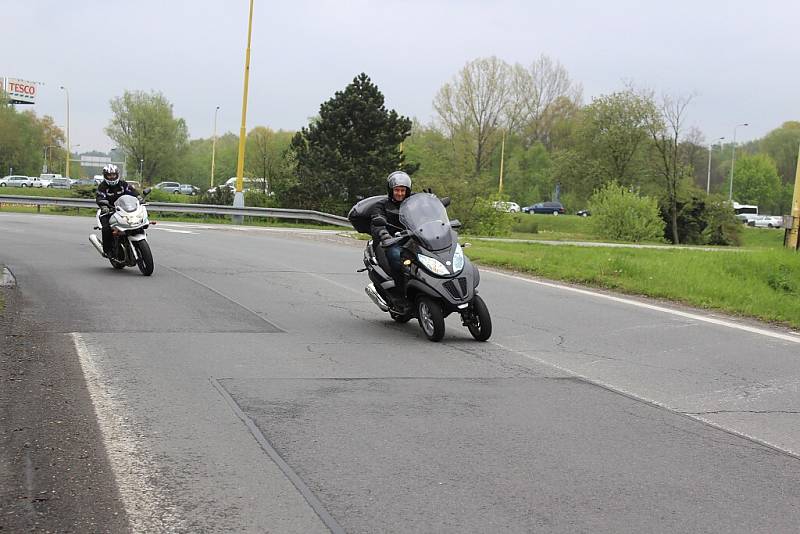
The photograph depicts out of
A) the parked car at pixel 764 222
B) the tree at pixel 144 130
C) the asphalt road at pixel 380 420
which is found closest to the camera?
the asphalt road at pixel 380 420

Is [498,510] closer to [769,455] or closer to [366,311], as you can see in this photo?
[769,455]

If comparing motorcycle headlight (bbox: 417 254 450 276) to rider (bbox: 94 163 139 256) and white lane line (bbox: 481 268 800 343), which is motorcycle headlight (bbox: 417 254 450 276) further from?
rider (bbox: 94 163 139 256)

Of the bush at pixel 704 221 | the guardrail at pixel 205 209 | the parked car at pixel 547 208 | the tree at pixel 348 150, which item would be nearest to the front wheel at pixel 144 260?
the guardrail at pixel 205 209

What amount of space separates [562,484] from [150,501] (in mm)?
2112

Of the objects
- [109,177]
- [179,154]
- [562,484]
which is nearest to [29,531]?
[562,484]

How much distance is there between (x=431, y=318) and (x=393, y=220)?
144cm

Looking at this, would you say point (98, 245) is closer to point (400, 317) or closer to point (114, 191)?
point (114, 191)

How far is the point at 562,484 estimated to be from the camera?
503cm

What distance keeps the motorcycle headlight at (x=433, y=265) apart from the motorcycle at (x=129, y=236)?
20.4 feet

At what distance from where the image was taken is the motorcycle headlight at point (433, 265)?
31.5ft

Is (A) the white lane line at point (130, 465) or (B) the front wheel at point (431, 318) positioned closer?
(A) the white lane line at point (130, 465)

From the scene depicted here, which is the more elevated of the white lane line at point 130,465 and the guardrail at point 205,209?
the guardrail at point 205,209

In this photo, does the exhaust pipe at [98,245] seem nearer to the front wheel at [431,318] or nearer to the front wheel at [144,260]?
the front wheel at [144,260]

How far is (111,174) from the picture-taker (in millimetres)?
15375
